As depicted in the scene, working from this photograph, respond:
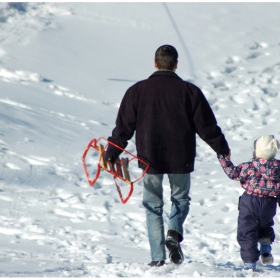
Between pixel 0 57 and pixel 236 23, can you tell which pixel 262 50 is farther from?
pixel 0 57

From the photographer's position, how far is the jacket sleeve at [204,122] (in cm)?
388

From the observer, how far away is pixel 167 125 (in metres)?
3.90

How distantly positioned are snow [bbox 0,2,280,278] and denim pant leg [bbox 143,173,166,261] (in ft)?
0.46

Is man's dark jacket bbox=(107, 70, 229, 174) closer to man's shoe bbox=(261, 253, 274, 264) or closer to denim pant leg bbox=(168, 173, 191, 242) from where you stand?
denim pant leg bbox=(168, 173, 191, 242)

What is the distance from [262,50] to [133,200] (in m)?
6.18

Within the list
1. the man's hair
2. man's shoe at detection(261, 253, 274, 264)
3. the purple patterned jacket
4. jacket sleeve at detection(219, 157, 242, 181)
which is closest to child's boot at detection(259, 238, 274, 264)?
man's shoe at detection(261, 253, 274, 264)

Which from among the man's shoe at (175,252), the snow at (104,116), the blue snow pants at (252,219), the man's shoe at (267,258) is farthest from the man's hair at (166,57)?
the man's shoe at (267,258)

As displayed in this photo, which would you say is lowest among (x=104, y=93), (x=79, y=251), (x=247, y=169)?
(x=79, y=251)

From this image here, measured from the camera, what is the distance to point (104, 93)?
30.7 ft

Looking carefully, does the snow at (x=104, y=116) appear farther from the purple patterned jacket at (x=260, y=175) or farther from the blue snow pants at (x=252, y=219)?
the purple patterned jacket at (x=260, y=175)

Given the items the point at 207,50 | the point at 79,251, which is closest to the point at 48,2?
the point at 207,50

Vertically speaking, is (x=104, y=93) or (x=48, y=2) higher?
(x=48, y=2)

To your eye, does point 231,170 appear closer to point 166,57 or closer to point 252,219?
point 252,219

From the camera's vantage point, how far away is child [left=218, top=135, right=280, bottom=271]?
3.96 meters
